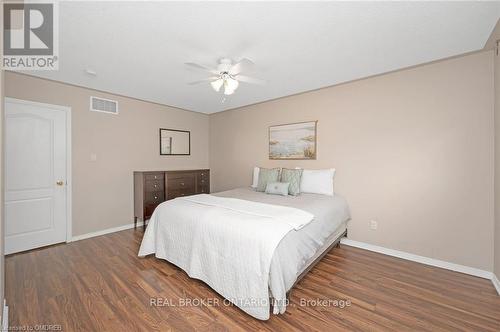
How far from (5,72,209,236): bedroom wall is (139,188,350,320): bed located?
1.58 meters

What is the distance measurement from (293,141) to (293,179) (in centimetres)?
87

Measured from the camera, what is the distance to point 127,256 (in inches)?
112

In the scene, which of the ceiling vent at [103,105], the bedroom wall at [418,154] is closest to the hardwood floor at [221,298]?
the bedroom wall at [418,154]

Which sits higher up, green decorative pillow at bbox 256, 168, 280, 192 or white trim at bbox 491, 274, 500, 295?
green decorative pillow at bbox 256, 168, 280, 192

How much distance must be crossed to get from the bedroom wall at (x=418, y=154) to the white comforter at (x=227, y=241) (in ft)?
4.92

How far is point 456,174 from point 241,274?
272 centimetres

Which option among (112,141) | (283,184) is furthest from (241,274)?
(112,141)

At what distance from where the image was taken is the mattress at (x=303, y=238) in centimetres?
170

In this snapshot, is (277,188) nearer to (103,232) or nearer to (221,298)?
(221,298)

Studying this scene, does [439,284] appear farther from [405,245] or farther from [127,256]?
[127,256]

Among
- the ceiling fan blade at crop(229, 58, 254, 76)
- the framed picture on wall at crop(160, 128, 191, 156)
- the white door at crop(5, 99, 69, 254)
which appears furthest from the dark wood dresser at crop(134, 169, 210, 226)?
the ceiling fan blade at crop(229, 58, 254, 76)

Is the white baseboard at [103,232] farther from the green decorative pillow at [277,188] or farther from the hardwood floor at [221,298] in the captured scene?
the green decorative pillow at [277,188]

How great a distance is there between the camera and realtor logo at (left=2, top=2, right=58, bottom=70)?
5.55 feet

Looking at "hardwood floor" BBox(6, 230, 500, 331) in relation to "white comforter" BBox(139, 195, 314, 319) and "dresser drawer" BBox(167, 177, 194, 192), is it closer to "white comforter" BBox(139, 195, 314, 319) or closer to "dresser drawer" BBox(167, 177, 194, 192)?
"white comforter" BBox(139, 195, 314, 319)
